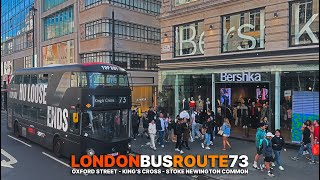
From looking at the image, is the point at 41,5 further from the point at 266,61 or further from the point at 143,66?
the point at 266,61

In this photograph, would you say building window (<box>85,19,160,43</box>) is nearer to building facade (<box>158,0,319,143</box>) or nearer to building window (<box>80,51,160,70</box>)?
building window (<box>80,51,160,70</box>)

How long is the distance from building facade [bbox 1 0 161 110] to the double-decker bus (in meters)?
16.9

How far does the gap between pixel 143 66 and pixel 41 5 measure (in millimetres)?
20586

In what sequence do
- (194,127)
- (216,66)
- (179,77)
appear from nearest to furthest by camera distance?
1. (194,127)
2. (216,66)
3. (179,77)

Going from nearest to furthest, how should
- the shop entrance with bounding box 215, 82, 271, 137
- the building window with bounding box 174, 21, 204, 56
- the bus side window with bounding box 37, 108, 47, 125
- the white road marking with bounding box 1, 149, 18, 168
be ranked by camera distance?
the white road marking with bounding box 1, 149, 18, 168, the bus side window with bounding box 37, 108, 47, 125, the shop entrance with bounding box 215, 82, 271, 137, the building window with bounding box 174, 21, 204, 56

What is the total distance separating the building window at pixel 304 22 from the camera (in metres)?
14.0

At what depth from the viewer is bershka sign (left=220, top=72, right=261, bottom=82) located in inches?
640

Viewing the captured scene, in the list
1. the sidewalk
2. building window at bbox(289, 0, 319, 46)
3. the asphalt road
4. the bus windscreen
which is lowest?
the asphalt road

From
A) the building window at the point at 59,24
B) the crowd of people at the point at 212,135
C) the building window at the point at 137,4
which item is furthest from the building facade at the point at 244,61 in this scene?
the building window at the point at 59,24

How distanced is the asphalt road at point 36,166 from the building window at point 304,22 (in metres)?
9.05

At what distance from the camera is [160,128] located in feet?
50.0

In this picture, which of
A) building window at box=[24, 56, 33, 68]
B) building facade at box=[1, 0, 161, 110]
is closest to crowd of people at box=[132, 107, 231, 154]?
building facade at box=[1, 0, 161, 110]

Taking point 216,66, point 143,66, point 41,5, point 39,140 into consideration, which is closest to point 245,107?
point 216,66

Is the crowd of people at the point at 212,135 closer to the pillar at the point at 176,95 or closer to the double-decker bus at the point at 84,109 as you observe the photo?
the double-decker bus at the point at 84,109
